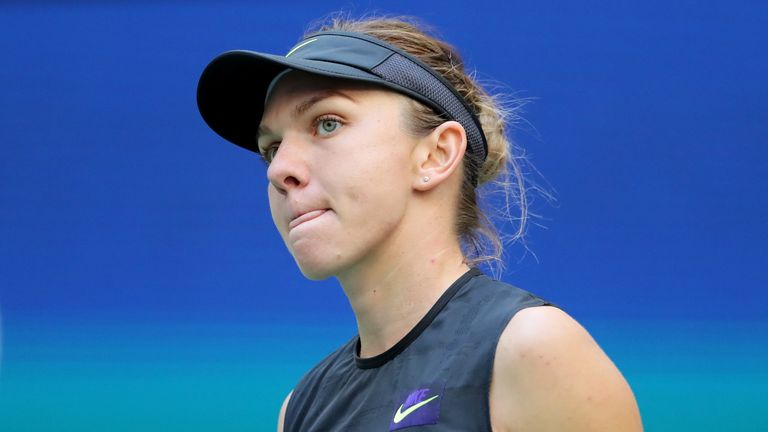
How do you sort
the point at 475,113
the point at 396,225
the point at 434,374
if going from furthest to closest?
the point at 475,113, the point at 396,225, the point at 434,374

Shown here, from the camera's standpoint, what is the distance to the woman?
50.7 inches

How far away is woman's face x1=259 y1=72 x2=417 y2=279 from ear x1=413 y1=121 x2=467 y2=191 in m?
0.02

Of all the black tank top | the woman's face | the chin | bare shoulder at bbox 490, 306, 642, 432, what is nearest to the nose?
the woman's face

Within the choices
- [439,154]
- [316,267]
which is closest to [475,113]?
[439,154]

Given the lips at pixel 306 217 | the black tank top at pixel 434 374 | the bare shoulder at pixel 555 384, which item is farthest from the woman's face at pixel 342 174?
the bare shoulder at pixel 555 384

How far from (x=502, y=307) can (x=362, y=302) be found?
0.24m

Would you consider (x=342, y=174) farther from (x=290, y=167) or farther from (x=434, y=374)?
(x=434, y=374)

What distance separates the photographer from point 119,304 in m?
2.44

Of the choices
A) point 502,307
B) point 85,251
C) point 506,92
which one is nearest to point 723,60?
point 506,92

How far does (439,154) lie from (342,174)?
0.18 metres

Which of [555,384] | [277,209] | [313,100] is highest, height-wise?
[313,100]

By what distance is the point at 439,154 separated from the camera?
149cm

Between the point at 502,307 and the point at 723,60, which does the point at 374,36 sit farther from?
the point at 723,60

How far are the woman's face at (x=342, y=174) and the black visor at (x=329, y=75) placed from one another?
0.10ft
